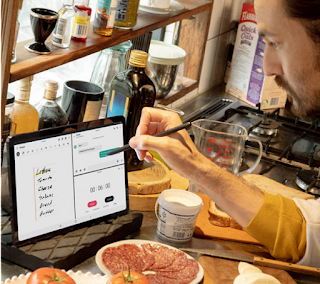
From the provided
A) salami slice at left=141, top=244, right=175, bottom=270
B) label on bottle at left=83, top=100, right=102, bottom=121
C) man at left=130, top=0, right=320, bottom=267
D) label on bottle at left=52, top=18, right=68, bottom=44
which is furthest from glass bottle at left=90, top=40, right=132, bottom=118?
salami slice at left=141, top=244, right=175, bottom=270

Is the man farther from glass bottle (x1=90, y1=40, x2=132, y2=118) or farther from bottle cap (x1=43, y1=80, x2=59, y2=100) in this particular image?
glass bottle (x1=90, y1=40, x2=132, y2=118)

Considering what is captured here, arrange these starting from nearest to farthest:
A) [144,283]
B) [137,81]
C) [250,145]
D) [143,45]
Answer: [144,283] < [137,81] < [143,45] < [250,145]

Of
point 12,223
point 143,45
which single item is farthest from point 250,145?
point 12,223

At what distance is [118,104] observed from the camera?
1374 mm

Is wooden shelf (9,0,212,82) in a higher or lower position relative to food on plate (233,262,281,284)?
higher

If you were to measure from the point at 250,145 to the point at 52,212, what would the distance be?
1137mm

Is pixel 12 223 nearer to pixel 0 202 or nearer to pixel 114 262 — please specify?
pixel 0 202

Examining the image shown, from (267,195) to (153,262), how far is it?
39cm

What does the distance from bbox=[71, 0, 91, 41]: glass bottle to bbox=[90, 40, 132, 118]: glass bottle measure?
0.40 metres

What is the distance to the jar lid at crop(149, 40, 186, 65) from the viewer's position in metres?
1.80

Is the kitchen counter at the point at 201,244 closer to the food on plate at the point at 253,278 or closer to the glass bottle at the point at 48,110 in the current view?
the food on plate at the point at 253,278

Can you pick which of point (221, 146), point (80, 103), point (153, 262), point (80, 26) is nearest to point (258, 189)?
point (221, 146)

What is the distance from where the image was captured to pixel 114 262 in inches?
40.3

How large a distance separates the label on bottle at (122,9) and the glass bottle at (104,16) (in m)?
0.06
